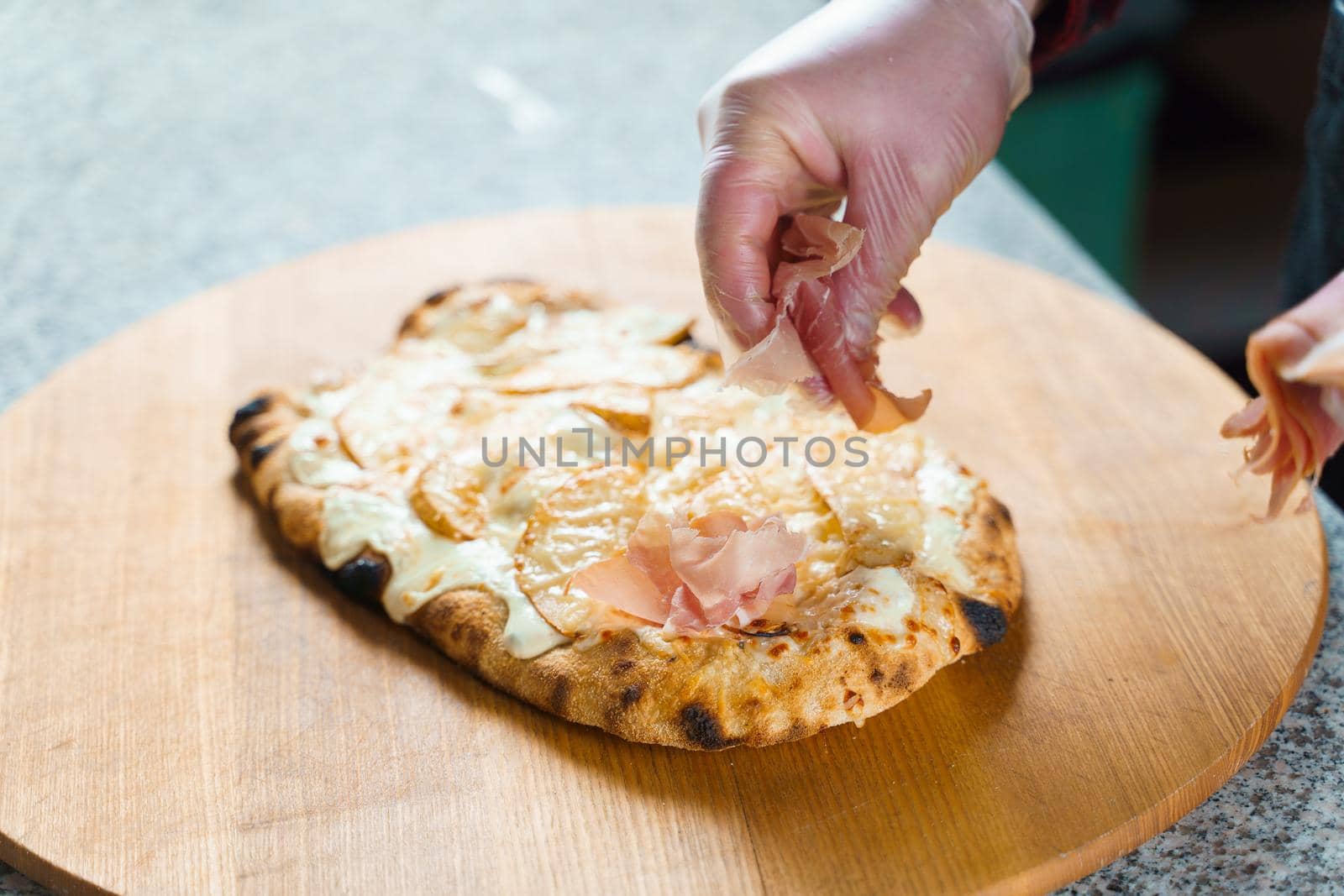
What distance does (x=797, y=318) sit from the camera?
74.5 inches

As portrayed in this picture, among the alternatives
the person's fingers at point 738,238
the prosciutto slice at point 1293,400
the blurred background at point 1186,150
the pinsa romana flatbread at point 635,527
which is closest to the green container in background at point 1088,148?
the blurred background at point 1186,150

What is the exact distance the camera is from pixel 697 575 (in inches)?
Result: 68.4

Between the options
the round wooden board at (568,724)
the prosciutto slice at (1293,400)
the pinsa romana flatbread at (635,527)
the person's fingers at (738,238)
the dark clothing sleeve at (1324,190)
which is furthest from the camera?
the dark clothing sleeve at (1324,190)

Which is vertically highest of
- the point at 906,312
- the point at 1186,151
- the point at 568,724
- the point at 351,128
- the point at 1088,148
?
the point at 906,312

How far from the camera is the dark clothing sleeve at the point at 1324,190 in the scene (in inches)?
87.8

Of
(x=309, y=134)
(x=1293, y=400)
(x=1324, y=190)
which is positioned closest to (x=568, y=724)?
(x=1293, y=400)

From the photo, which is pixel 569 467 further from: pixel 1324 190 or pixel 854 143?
pixel 1324 190

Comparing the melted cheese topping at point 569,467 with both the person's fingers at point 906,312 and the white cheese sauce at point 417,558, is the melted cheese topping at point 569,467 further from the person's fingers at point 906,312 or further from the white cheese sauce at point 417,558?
Result: the person's fingers at point 906,312

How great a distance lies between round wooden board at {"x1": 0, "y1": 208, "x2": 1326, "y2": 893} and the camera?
1572 millimetres

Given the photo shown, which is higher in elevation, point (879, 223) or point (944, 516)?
point (879, 223)

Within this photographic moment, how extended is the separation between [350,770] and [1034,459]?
1295 millimetres

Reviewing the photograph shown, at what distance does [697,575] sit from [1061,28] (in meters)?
1.17

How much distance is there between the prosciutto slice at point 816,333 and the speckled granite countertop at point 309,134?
2.81ft

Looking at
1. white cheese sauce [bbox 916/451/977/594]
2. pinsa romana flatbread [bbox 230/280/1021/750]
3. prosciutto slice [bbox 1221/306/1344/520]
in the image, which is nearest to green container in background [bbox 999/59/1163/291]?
pinsa romana flatbread [bbox 230/280/1021/750]
